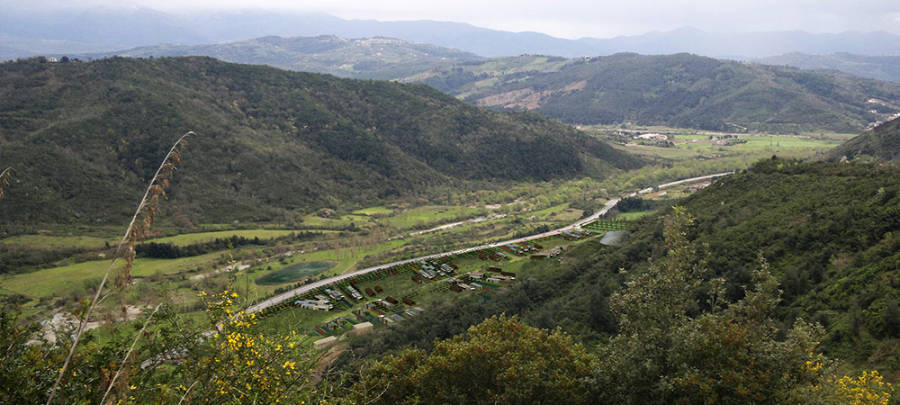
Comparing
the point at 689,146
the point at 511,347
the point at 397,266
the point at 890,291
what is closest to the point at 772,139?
the point at 689,146

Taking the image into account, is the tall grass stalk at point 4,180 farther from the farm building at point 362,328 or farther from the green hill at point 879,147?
the green hill at point 879,147

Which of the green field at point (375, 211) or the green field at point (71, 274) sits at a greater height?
the green field at point (71, 274)

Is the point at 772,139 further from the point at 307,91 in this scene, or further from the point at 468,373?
the point at 468,373

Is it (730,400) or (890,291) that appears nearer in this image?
(730,400)

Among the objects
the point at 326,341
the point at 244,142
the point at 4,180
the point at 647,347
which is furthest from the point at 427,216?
the point at 4,180

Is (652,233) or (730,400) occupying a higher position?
(730,400)

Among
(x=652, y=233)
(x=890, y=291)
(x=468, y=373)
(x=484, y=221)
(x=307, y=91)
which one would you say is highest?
(x=307, y=91)

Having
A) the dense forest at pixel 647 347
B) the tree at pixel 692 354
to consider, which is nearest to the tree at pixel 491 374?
the dense forest at pixel 647 347
